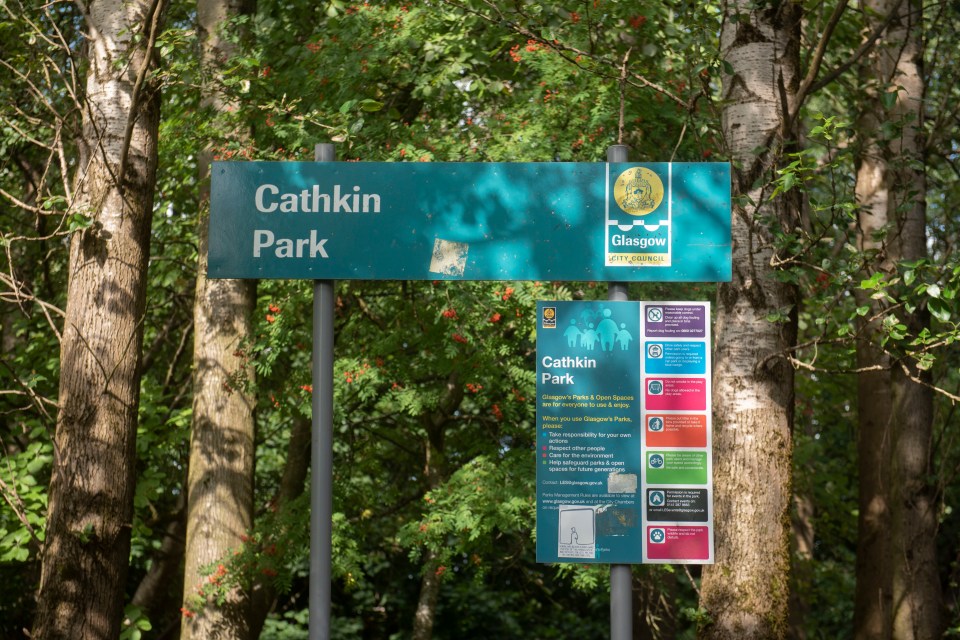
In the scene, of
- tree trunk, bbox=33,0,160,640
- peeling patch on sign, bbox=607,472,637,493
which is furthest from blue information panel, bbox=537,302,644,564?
tree trunk, bbox=33,0,160,640

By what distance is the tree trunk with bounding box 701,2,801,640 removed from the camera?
13.0 ft

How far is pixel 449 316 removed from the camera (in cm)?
766

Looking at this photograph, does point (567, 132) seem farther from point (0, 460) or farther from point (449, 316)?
point (0, 460)

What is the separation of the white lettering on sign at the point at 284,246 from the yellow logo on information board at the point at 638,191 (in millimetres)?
955

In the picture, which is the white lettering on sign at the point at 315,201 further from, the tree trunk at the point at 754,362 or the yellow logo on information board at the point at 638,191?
the tree trunk at the point at 754,362

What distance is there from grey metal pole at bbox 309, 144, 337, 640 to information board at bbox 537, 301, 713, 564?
639mm

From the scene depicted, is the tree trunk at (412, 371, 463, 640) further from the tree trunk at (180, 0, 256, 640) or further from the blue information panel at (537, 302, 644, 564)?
the blue information panel at (537, 302, 644, 564)

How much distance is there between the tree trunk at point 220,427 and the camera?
9078 millimetres

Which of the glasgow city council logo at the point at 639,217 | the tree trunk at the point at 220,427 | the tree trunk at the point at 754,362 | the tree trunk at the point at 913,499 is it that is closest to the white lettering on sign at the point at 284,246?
the glasgow city council logo at the point at 639,217

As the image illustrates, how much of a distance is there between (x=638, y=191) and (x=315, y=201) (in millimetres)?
1025

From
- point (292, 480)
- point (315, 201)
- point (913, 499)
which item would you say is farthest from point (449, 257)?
point (292, 480)

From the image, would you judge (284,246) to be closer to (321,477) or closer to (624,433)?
(321,477)

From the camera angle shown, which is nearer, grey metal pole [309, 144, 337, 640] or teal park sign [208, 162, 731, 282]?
grey metal pole [309, 144, 337, 640]

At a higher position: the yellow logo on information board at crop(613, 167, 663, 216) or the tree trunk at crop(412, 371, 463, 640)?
the yellow logo on information board at crop(613, 167, 663, 216)
